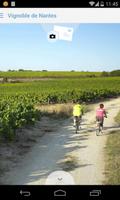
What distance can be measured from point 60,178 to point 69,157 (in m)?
1.51

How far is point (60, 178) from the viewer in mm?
4438

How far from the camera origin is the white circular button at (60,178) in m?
4.37

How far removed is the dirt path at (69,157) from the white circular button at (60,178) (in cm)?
6

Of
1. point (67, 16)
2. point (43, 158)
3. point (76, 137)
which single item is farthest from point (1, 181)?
point (67, 16)

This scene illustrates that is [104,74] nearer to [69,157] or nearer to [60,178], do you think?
[69,157]

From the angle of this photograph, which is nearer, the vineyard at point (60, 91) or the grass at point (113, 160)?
the grass at point (113, 160)

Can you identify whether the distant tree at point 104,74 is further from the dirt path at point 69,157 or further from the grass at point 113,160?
the grass at point 113,160

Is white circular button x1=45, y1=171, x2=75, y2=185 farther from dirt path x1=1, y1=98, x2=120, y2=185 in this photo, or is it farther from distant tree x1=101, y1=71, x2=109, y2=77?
distant tree x1=101, y1=71, x2=109, y2=77

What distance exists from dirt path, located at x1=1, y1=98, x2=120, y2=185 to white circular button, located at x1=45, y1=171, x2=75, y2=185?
6 centimetres
